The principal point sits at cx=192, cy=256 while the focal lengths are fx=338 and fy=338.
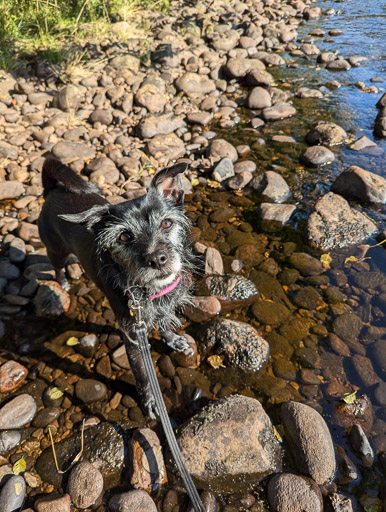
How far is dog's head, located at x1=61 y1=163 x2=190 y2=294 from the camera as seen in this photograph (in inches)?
124

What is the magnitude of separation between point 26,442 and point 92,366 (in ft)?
3.42

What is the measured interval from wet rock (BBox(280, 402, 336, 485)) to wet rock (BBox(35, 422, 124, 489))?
1.74 metres

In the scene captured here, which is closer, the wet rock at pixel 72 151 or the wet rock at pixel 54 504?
the wet rock at pixel 54 504

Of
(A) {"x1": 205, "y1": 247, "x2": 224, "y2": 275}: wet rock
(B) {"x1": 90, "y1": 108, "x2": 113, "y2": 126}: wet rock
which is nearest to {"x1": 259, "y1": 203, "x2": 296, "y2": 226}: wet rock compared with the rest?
(A) {"x1": 205, "y1": 247, "x2": 224, "y2": 275}: wet rock

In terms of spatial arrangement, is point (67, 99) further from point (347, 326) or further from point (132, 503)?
point (132, 503)

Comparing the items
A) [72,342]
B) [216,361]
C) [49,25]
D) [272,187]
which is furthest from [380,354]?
[49,25]

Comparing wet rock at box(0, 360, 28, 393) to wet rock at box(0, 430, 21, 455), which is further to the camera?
wet rock at box(0, 360, 28, 393)

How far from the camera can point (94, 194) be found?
4.45 metres

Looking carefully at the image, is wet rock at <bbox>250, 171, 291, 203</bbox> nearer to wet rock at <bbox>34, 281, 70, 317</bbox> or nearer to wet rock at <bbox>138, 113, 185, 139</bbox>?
wet rock at <bbox>138, 113, 185, 139</bbox>

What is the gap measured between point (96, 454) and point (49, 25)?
39.1ft

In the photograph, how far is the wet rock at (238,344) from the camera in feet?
13.6

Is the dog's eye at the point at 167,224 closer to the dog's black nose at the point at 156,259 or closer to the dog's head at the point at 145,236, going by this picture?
the dog's head at the point at 145,236

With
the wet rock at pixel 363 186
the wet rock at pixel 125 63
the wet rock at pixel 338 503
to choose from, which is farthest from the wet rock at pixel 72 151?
the wet rock at pixel 338 503

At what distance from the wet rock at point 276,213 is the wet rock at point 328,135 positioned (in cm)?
267
